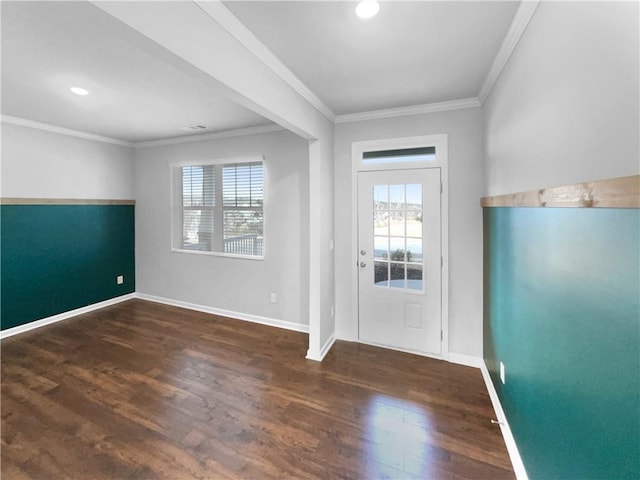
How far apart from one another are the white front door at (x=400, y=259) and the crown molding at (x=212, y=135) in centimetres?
142

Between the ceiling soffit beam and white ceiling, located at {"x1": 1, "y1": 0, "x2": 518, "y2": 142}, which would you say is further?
white ceiling, located at {"x1": 1, "y1": 0, "x2": 518, "y2": 142}

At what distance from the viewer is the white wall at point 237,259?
3.49 m

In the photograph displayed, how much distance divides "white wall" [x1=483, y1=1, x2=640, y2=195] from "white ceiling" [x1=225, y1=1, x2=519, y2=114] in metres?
0.30

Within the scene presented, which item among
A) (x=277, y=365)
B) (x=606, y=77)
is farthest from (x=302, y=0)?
(x=277, y=365)

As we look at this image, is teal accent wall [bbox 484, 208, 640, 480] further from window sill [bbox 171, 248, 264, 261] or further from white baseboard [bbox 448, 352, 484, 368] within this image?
window sill [bbox 171, 248, 264, 261]

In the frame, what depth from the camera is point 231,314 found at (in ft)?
13.1

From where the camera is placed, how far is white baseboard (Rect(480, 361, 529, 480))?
1.57 metres

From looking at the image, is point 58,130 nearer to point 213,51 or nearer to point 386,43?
point 213,51

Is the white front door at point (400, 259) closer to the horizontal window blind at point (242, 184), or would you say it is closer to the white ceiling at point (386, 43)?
the white ceiling at point (386, 43)

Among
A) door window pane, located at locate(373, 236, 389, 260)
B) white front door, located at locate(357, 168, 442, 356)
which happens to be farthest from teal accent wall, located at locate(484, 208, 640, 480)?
door window pane, located at locate(373, 236, 389, 260)

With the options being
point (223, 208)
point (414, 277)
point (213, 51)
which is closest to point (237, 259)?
point (223, 208)

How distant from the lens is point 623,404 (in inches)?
31.0

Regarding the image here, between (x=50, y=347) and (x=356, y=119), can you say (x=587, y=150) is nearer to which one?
(x=356, y=119)

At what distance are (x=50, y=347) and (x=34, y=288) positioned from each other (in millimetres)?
1051
